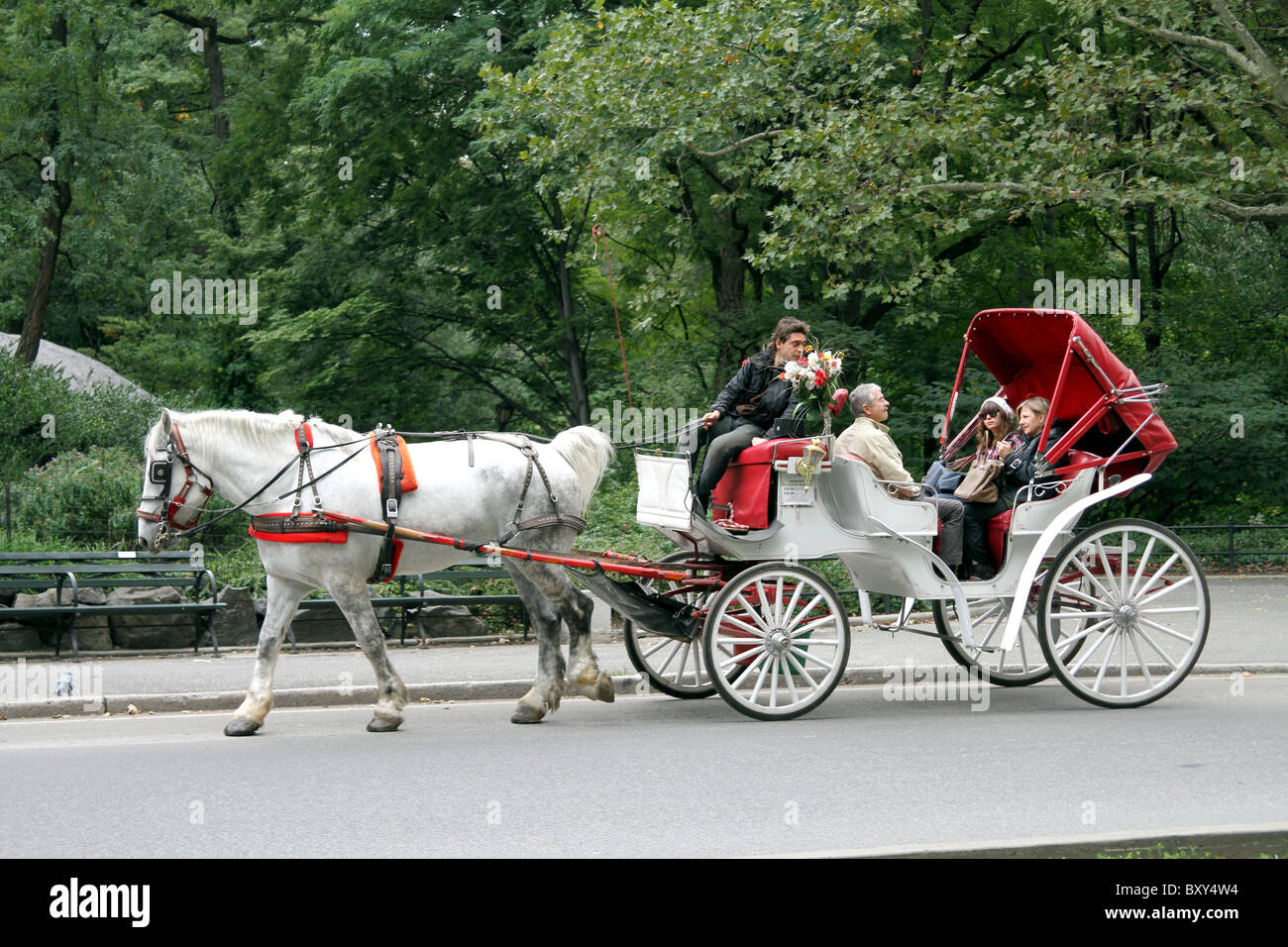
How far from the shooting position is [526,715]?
8.88 metres

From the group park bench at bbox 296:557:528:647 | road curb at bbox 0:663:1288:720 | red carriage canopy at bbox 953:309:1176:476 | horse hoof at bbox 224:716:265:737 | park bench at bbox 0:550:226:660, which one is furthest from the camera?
park bench at bbox 296:557:528:647

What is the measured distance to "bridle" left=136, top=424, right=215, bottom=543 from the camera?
8.48m

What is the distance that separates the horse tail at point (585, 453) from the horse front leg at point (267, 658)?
2065 mm

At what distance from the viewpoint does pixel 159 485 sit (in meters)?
8.48

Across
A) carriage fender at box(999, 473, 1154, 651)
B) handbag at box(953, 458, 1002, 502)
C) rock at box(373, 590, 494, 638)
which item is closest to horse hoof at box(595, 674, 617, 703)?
carriage fender at box(999, 473, 1154, 651)

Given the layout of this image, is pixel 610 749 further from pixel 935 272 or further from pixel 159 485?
pixel 935 272

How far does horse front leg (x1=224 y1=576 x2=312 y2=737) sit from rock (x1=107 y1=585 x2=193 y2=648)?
4.63 metres

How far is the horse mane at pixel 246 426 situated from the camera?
8.68 m

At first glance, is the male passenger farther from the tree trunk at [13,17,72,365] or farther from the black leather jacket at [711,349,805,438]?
the tree trunk at [13,17,72,365]

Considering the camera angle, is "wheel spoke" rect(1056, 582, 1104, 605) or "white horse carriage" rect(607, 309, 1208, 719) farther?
"wheel spoke" rect(1056, 582, 1104, 605)

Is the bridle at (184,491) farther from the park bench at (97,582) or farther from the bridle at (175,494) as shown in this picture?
the park bench at (97,582)

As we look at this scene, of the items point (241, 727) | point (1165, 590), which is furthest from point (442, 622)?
point (1165, 590)
